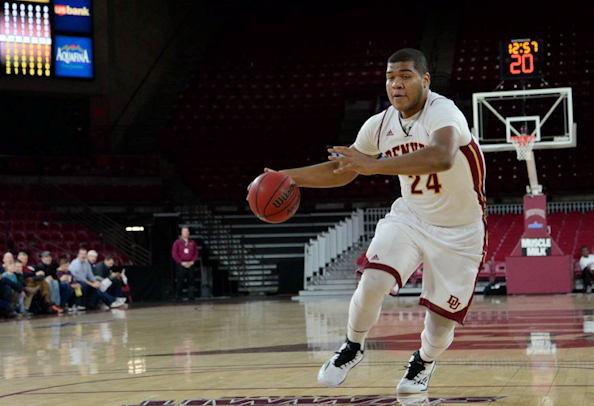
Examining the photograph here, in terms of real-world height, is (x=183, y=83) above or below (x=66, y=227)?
above

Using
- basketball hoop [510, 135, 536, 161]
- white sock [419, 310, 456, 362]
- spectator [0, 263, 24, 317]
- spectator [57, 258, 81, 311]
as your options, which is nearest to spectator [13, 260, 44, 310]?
spectator [0, 263, 24, 317]

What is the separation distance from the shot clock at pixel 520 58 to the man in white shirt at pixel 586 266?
3.68m

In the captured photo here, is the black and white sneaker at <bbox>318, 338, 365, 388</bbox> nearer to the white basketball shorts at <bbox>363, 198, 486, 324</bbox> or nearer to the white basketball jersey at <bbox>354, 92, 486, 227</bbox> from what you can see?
the white basketball shorts at <bbox>363, 198, 486, 324</bbox>

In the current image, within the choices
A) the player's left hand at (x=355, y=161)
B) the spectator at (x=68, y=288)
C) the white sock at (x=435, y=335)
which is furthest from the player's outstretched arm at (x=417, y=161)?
the spectator at (x=68, y=288)

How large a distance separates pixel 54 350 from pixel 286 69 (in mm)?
19761

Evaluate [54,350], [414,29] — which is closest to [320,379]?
A: [54,350]

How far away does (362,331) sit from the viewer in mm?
4711

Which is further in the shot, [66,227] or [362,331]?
[66,227]

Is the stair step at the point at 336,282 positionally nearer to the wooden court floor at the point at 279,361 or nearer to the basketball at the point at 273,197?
the wooden court floor at the point at 279,361

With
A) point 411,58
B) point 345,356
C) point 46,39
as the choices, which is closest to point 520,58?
point 46,39

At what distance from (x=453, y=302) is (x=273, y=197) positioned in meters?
1.09

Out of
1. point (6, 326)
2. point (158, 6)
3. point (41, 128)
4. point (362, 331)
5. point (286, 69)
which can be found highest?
point (158, 6)

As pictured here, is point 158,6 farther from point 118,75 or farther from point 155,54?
point 118,75

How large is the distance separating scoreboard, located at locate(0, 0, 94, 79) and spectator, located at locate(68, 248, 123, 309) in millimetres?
6284
